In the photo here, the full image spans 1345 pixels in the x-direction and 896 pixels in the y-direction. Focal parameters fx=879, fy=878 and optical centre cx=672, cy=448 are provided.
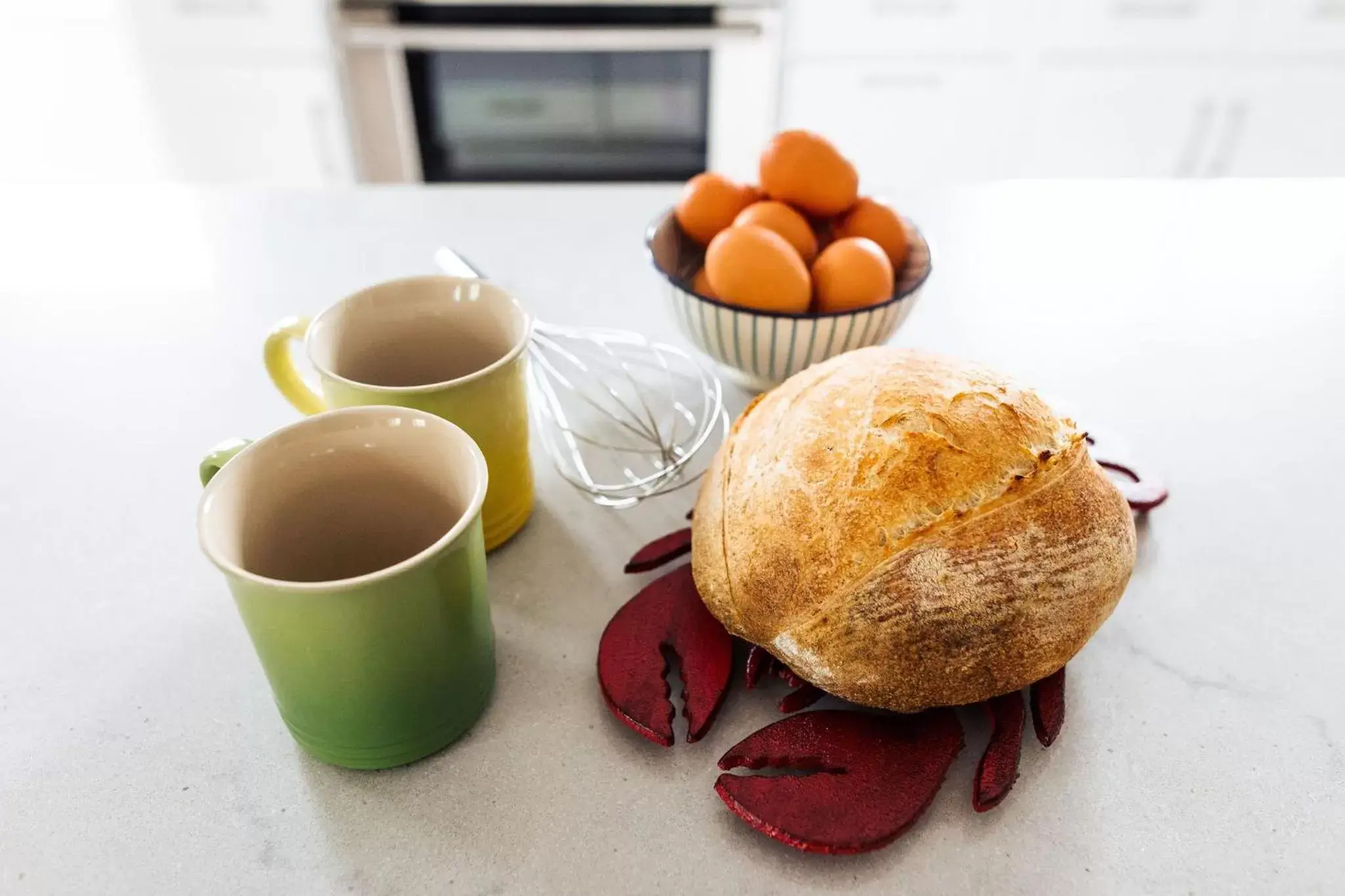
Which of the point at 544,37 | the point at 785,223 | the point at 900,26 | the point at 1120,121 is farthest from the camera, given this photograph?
the point at 1120,121

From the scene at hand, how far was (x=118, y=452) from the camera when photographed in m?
0.57

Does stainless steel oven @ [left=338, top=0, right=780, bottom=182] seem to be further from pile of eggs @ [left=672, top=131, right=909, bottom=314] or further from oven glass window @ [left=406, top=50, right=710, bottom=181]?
pile of eggs @ [left=672, top=131, right=909, bottom=314]

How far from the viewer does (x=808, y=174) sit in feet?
1.98


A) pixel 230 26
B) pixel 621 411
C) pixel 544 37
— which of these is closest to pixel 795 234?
pixel 621 411

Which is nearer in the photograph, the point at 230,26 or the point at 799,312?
the point at 799,312

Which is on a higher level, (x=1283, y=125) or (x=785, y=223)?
(x=785, y=223)

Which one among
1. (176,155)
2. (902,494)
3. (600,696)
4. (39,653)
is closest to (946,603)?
(902,494)

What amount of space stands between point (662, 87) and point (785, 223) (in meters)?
1.01

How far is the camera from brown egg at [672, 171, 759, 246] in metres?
0.62

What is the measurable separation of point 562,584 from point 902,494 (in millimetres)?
201

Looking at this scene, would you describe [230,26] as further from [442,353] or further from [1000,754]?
[1000,754]

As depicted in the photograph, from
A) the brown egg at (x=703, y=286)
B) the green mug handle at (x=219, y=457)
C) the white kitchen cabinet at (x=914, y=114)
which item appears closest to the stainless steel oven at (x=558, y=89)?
the white kitchen cabinet at (x=914, y=114)

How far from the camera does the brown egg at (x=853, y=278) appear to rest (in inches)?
21.8

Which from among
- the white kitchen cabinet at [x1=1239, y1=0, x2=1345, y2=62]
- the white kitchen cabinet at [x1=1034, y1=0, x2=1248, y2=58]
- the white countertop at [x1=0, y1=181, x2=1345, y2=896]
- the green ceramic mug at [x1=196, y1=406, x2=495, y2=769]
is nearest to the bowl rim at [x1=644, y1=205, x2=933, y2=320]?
the white countertop at [x1=0, y1=181, x2=1345, y2=896]
